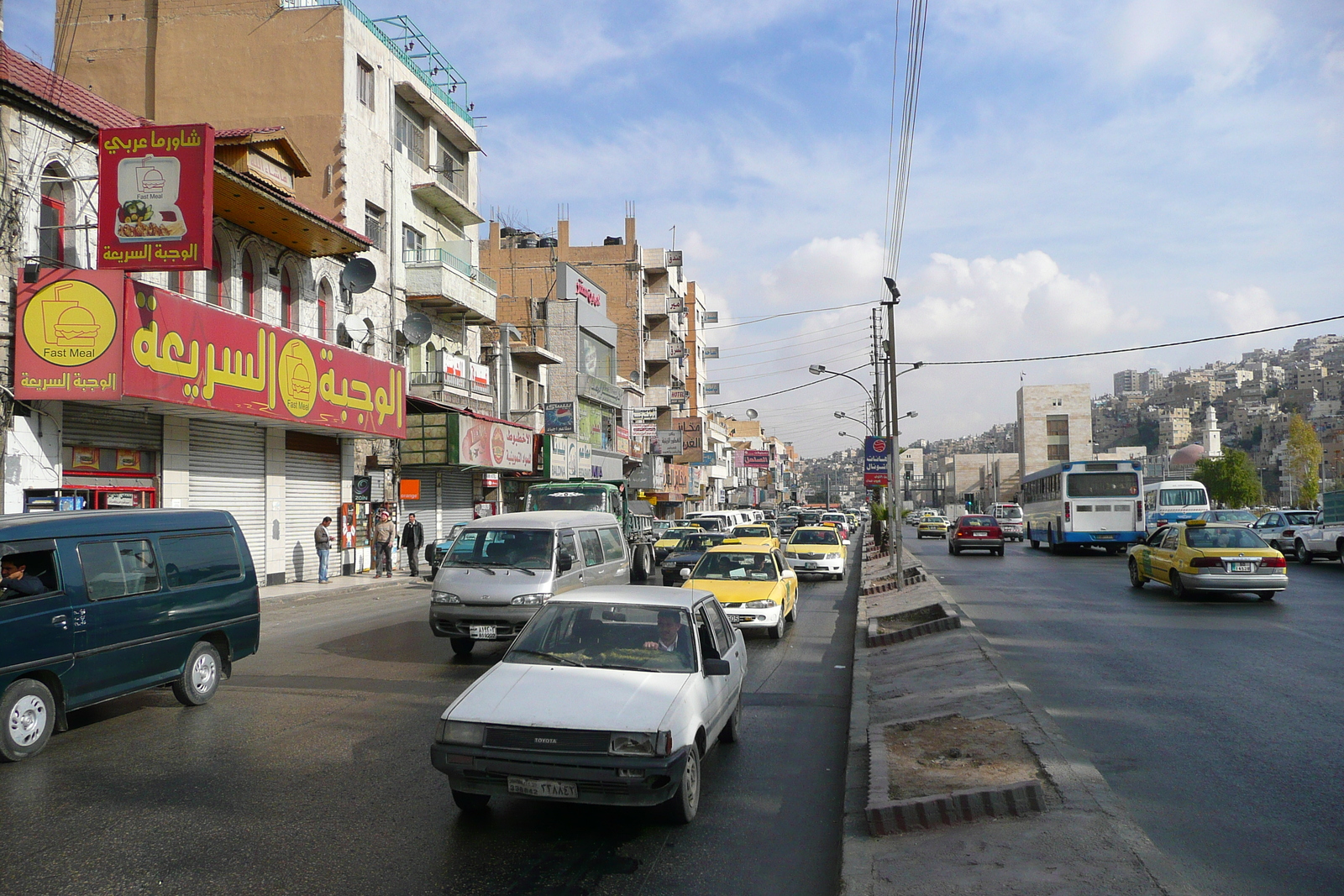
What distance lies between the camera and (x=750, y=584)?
14.5m

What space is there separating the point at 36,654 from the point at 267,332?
46.4 feet

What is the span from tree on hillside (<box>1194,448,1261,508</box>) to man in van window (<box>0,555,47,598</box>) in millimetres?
112417

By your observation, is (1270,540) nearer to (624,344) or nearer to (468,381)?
(468,381)

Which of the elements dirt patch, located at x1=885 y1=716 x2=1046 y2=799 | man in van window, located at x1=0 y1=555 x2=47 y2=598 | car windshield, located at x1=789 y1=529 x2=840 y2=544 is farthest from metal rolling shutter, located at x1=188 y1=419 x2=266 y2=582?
dirt patch, located at x1=885 y1=716 x2=1046 y2=799

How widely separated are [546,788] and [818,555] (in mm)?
20487

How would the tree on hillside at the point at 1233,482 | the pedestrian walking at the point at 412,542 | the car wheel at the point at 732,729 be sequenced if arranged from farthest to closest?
1. the tree on hillside at the point at 1233,482
2. the pedestrian walking at the point at 412,542
3. the car wheel at the point at 732,729

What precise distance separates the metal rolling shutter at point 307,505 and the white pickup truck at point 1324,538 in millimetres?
27889

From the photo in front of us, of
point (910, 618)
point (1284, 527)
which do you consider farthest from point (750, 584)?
point (1284, 527)

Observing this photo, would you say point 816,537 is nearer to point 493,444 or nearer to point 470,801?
point 493,444

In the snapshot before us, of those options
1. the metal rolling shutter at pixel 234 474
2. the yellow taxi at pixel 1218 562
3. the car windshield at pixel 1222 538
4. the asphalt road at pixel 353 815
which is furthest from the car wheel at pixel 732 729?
the metal rolling shutter at pixel 234 474

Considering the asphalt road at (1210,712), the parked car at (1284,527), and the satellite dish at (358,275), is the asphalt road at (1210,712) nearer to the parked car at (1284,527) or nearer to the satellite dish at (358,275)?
the parked car at (1284,527)

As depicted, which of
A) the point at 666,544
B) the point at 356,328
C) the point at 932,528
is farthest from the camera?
the point at 932,528

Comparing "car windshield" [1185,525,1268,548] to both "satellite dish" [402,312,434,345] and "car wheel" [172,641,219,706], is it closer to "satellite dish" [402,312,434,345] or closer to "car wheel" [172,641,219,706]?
"car wheel" [172,641,219,706]

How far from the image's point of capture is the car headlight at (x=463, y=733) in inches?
220
